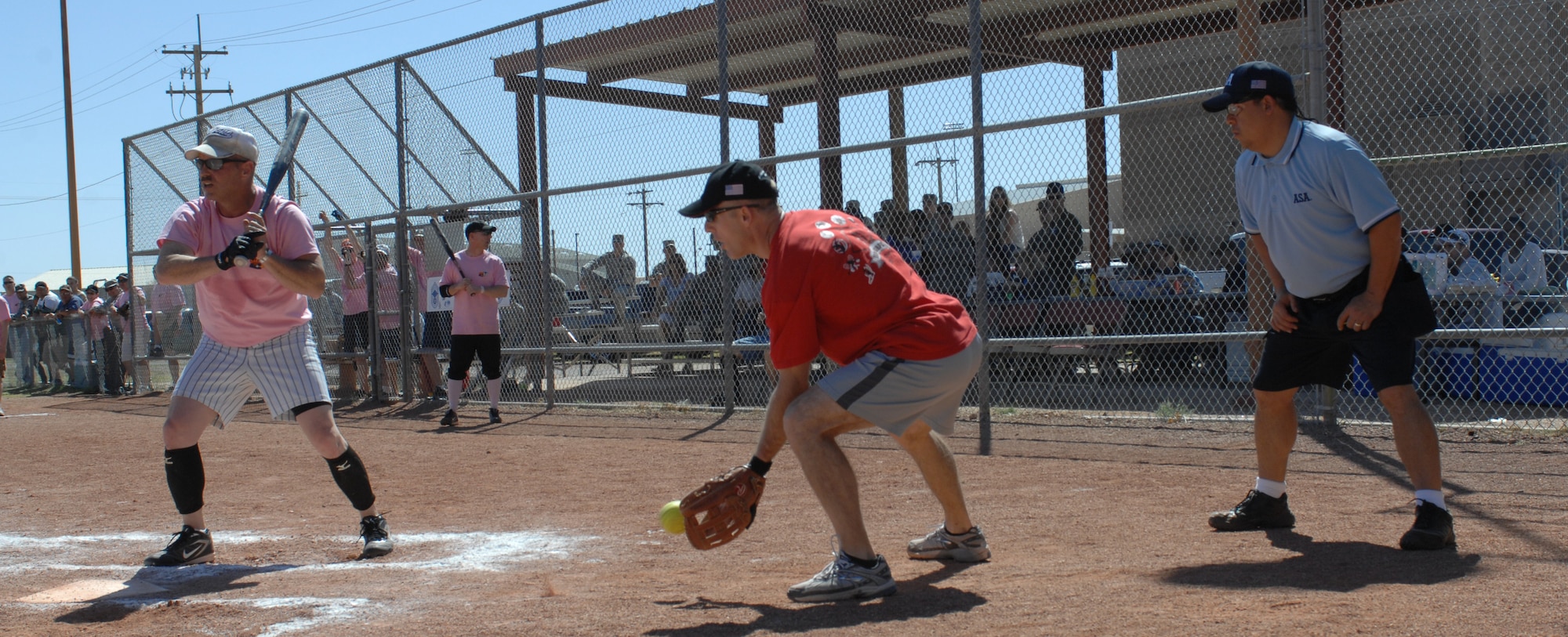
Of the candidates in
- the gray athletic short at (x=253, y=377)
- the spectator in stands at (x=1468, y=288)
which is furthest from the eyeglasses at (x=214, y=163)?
the spectator in stands at (x=1468, y=288)

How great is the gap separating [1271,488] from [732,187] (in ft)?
8.56

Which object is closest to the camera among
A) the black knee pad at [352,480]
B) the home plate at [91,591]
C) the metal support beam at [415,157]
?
the home plate at [91,591]

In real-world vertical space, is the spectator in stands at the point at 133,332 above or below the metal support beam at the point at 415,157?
below

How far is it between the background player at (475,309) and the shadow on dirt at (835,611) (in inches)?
290

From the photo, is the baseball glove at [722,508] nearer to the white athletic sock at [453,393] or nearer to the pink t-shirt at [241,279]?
the pink t-shirt at [241,279]

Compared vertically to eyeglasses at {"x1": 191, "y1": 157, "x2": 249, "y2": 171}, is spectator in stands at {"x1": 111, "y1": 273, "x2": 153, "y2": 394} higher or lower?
lower

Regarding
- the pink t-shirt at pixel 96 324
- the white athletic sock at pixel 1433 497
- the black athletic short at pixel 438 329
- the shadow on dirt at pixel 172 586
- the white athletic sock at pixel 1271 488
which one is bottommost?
the shadow on dirt at pixel 172 586

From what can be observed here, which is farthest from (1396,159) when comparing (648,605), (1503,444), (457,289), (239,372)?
(457,289)

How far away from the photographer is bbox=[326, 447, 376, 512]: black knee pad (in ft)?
17.0

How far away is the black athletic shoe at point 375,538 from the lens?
505 cm

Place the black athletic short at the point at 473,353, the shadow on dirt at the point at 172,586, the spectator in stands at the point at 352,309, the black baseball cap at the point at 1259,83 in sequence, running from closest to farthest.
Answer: the shadow on dirt at the point at 172,586 → the black baseball cap at the point at 1259,83 → the black athletic short at the point at 473,353 → the spectator in stands at the point at 352,309

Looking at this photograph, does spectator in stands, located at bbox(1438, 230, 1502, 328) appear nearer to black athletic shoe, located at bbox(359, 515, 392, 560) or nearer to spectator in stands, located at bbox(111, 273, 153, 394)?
black athletic shoe, located at bbox(359, 515, 392, 560)

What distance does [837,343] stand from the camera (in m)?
4.01

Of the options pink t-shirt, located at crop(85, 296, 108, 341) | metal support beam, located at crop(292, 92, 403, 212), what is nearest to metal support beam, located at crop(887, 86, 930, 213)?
metal support beam, located at crop(292, 92, 403, 212)
